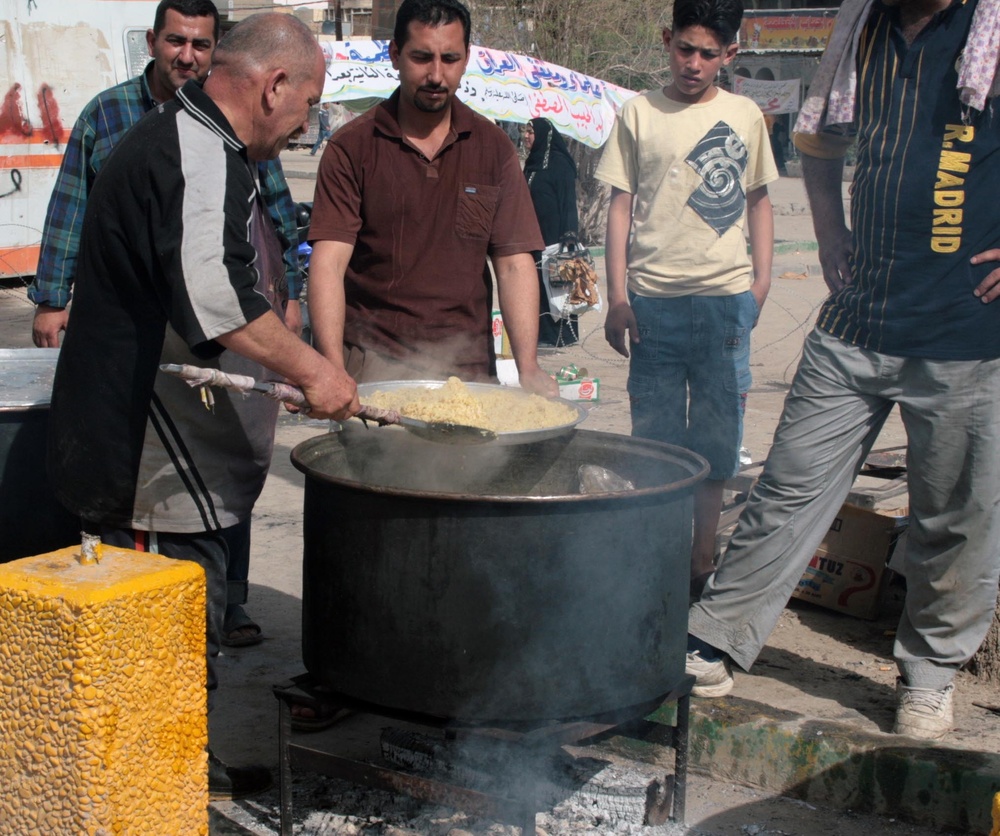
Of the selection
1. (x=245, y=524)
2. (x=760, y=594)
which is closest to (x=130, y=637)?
(x=245, y=524)

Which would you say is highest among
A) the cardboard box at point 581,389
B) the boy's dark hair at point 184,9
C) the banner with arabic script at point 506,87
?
the banner with arabic script at point 506,87

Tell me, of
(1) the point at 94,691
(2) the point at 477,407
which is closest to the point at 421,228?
(2) the point at 477,407

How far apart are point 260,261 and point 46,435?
895 mm

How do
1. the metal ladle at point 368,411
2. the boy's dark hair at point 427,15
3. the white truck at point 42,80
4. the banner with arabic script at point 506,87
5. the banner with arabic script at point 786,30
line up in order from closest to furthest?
the metal ladle at point 368,411 → the boy's dark hair at point 427,15 → the banner with arabic script at point 506,87 → the white truck at point 42,80 → the banner with arabic script at point 786,30

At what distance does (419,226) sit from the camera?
12.3ft

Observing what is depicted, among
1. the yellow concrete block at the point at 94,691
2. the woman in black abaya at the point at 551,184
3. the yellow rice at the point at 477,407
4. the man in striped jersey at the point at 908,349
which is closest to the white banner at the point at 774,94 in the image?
the woman in black abaya at the point at 551,184

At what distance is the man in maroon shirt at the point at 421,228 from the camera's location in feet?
12.0

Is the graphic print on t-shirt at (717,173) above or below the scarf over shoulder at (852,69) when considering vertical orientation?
below

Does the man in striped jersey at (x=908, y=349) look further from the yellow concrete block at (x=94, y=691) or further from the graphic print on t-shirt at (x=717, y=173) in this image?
the yellow concrete block at (x=94, y=691)

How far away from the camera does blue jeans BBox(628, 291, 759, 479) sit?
4289 millimetres

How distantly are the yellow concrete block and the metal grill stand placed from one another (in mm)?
499

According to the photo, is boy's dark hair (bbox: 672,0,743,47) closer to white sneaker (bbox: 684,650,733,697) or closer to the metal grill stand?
white sneaker (bbox: 684,650,733,697)

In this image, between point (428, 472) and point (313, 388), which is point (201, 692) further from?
point (428, 472)

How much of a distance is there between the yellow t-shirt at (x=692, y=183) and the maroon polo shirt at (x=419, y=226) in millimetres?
649
